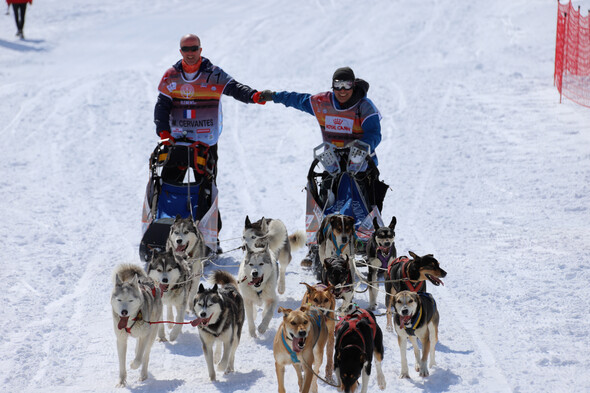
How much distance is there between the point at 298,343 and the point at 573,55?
12.3 m

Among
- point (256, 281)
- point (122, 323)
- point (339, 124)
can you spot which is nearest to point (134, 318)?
point (122, 323)

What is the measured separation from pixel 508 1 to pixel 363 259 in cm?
1547

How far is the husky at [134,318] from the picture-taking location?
→ 5.57 m

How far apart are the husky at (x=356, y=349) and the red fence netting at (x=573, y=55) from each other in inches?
427

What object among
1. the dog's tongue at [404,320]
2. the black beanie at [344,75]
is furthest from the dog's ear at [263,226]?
the dog's tongue at [404,320]

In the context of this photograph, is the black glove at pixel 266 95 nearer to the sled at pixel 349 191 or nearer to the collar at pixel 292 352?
the sled at pixel 349 191

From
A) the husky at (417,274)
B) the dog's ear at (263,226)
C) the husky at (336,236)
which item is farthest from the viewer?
the dog's ear at (263,226)

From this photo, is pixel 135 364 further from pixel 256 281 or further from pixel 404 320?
pixel 404 320

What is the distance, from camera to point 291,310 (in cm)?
515

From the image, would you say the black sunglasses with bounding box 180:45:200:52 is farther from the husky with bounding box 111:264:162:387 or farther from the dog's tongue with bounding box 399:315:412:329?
the dog's tongue with bounding box 399:315:412:329

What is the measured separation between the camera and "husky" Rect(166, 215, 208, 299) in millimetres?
7234

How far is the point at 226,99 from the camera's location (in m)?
15.7

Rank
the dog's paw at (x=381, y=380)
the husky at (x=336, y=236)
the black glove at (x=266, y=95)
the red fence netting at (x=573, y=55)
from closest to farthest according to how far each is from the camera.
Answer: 1. the dog's paw at (x=381, y=380)
2. the husky at (x=336, y=236)
3. the black glove at (x=266, y=95)
4. the red fence netting at (x=573, y=55)

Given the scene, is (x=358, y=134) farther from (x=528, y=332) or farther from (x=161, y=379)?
(x=161, y=379)
